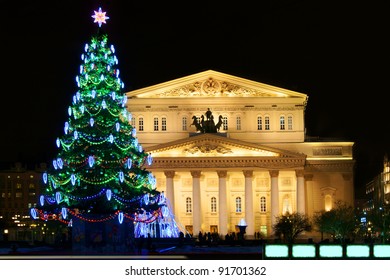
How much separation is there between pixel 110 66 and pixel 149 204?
8.31 m

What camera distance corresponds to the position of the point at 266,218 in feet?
340

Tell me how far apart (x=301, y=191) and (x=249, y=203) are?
6.07 m

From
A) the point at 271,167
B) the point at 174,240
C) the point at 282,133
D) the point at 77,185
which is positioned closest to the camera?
the point at 77,185

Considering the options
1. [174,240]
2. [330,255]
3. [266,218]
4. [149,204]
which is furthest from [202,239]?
[330,255]

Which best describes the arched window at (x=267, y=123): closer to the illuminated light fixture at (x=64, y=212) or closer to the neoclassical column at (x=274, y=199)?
the neoclassical column at (x=274, y=199)

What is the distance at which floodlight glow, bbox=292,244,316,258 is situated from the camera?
2760 cm

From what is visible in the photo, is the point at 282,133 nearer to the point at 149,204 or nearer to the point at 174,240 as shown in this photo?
the point at 174,240

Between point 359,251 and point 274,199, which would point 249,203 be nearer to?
point 274,199

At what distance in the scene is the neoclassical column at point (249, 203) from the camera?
98.5m

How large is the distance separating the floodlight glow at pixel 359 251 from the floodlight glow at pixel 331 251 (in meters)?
0.33

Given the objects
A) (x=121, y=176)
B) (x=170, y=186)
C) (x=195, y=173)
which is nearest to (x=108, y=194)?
(x=121, y=176)

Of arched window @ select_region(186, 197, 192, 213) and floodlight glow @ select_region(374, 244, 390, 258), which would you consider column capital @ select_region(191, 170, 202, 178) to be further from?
floodlight glow @ select_region(374, 244, 390, 258)

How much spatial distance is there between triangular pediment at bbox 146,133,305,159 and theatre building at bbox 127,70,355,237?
2.03 m

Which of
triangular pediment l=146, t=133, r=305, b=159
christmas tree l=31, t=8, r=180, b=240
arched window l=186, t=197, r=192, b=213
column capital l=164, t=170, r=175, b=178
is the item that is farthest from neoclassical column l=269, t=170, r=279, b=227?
christmas tree l=31, t=8, r=180, b=240
